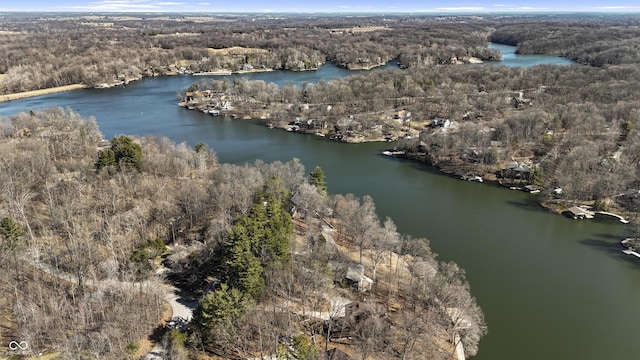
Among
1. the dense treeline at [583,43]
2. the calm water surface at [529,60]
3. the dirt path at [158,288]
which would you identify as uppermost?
the dense treeline at [583,43]

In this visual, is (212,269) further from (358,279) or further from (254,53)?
(254,53)

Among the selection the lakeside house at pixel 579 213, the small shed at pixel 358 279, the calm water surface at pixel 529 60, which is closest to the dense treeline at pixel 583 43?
the calm water surface at pixel 529 60

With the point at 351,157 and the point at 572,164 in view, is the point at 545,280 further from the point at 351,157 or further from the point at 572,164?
the point at 351,157

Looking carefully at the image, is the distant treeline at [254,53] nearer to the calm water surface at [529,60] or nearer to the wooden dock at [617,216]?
the calm water surface at [529,60]

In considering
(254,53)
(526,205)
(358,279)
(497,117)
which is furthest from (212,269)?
(254,53)

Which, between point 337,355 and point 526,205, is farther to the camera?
point 526,205

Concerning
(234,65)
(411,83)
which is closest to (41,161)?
(411,83)

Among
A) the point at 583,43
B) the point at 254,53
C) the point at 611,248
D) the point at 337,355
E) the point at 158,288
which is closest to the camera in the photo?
the point at 337,355
